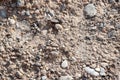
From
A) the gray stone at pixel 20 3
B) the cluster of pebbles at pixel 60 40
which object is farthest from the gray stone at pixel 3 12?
the gray stone at pixel 20 3

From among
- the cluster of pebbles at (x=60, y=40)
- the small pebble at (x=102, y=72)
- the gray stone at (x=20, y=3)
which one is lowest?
the small pebble at (x=102, y=72)

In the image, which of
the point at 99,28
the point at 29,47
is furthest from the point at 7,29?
the point at 99,28

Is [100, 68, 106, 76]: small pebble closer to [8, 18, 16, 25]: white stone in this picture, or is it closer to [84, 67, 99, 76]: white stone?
[84, 67, 99, 76]: white stone

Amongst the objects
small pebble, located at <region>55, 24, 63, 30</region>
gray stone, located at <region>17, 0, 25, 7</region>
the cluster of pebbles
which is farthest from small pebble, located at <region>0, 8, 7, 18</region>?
small pebble, located at <region>55, 24, 63, 30</region>

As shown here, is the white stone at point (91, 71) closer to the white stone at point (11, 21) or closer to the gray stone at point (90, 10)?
the gray stone at point (90, 10)

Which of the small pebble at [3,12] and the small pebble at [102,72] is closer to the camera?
the small pebble at [102,72]

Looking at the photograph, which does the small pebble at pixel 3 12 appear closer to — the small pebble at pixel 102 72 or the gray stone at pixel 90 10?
the gray stone at pixel 90 10

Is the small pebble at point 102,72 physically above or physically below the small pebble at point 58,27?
below

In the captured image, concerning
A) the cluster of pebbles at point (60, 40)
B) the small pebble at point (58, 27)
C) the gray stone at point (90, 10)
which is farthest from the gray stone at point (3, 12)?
the gray stone at point (90, 10)
